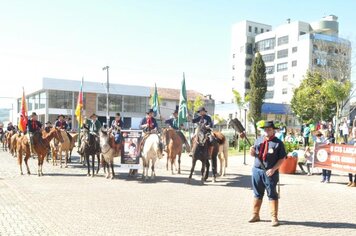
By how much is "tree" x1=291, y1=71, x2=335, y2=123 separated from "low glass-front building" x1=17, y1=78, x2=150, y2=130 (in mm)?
A: 24637

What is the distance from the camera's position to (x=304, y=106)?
57.1 m

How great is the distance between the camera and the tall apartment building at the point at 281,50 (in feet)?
266

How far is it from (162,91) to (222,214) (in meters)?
76.5

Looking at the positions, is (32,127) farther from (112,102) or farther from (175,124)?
(112,102)

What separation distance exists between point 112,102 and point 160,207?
6457 centimetres

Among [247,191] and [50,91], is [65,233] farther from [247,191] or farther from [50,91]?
[50,91]

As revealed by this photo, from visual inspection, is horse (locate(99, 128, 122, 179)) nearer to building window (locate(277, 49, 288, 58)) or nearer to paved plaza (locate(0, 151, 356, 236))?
paved plaza (locate(0, 151, 356, 236))

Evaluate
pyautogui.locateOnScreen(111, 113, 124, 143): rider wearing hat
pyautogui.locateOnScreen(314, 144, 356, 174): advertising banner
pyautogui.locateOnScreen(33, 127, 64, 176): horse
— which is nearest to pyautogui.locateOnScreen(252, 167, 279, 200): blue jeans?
pyautogui.locateOnScreen(314, 144, 356, 174): advertising banner

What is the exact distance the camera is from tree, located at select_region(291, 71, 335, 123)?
56.0m

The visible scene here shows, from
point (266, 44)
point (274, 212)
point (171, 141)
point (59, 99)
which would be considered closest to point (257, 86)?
point (59, 99)

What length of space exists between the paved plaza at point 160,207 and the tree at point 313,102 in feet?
137

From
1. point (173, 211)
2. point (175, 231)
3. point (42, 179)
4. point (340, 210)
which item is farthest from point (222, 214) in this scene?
point (42, 179)

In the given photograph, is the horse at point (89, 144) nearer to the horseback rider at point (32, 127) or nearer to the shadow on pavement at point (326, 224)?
the horseback rider at point (32, 127)

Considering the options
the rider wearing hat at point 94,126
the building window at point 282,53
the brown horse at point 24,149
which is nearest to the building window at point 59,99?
the building window at point 282,53
